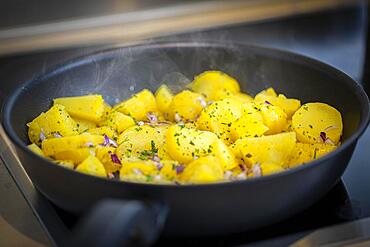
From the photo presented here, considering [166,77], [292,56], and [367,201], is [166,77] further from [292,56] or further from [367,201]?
[367,201]

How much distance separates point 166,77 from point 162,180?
0.61 m

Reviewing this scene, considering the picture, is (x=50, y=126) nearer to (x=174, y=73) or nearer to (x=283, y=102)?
(x=174, y=73)

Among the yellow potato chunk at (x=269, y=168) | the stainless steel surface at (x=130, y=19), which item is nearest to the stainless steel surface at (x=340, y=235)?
the yellow potato chunk at (x=269, y=168)

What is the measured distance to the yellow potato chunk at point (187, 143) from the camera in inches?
47.1

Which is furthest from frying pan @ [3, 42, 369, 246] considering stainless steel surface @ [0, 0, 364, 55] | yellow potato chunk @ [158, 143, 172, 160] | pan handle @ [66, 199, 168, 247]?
stainless steel surface @ [0, 0, 364, 55]

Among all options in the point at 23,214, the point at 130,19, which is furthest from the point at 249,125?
the point at 130,19

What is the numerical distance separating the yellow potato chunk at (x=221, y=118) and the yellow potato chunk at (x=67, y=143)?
26 cm

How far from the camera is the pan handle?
0.83 m

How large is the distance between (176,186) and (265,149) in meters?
0.28

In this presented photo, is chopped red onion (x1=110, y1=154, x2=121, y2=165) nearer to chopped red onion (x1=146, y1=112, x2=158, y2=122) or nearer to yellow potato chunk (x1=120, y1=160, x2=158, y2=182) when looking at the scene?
yellow potato chunk (x1=120, y1=160, x2=158, y2=182)

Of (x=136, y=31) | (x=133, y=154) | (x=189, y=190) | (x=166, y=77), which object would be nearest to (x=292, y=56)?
(x=166, y=77)

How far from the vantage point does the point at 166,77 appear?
1631 mm

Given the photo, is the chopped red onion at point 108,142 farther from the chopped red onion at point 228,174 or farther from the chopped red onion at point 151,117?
the chopped red onion at point 228,174

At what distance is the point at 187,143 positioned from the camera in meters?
1.20
